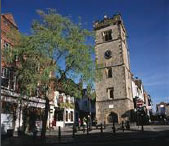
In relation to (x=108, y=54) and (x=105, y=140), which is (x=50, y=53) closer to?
(x=105, y=140)

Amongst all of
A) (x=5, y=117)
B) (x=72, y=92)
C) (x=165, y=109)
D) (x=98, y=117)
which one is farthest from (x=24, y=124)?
(x=165, y=109)

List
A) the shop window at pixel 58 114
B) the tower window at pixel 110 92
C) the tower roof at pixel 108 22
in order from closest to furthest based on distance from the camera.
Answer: the shop window at pixel 58 114, the tower window at pixel 110 92, the tower roof at pixel 108 22

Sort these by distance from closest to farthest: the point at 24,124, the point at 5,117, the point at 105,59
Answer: the point at 5,117, the point at 24,124, the point at 105,59

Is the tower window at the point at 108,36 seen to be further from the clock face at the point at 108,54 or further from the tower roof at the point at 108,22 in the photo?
the clock face at the point at 108,54

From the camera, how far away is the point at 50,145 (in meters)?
13.2

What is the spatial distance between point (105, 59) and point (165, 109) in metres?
18.1

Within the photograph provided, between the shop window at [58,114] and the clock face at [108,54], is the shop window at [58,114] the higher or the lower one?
the lower one

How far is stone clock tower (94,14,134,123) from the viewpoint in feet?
111

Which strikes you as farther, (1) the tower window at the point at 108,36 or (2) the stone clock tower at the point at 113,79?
(1) the tower window at the point at 108,36

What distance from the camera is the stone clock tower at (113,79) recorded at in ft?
111

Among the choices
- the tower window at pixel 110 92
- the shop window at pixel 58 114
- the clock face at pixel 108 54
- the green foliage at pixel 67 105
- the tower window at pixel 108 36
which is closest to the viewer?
the shop window at pixel 58 114

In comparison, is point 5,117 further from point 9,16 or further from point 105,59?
point 105,59

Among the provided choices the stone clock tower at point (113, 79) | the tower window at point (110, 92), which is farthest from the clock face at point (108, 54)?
the tower window at point (110, 92)

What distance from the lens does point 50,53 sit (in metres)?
16.9
